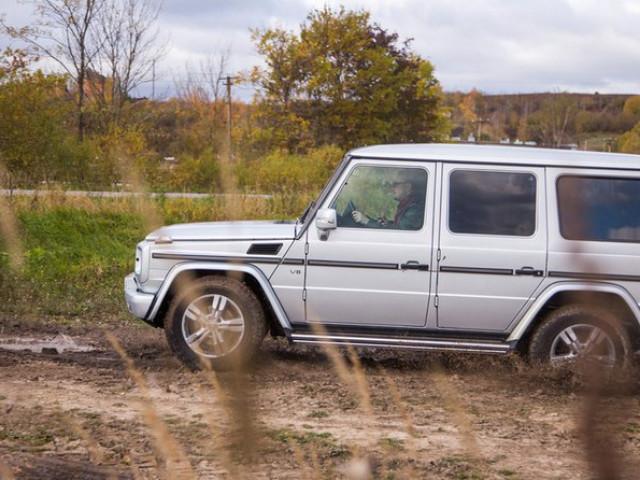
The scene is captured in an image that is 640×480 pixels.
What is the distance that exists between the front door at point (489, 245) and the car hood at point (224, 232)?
129 cm

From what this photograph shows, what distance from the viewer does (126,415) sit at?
532 centimetres

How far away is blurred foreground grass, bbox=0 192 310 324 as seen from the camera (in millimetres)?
9543

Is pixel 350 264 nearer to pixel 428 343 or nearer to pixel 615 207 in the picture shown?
pixel 428 343

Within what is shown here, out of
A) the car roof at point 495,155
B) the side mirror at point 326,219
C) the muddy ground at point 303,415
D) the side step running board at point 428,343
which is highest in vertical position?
the car roof at point 495,155

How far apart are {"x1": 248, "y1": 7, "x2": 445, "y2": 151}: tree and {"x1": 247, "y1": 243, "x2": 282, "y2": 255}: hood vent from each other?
85.4ft

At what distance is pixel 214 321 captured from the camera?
6.53 m

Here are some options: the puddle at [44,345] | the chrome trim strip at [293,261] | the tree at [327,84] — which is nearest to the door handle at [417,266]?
the chrome trim strip at [293,261]

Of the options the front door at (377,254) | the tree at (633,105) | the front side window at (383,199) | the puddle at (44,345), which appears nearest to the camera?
the front door at (377,254)

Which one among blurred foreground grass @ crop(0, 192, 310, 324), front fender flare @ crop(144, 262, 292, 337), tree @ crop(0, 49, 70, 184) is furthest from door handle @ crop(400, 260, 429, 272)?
tree @ crop(0, 49, 70, 184)

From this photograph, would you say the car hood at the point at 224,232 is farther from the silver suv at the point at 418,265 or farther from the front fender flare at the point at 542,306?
the front fender flare at the point at 542,306

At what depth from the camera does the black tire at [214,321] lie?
255 inches

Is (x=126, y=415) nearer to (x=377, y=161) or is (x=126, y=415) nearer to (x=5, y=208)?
(x=377, y=161)

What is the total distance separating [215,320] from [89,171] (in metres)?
16.0

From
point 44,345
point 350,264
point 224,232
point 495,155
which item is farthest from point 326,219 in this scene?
point 44,345
